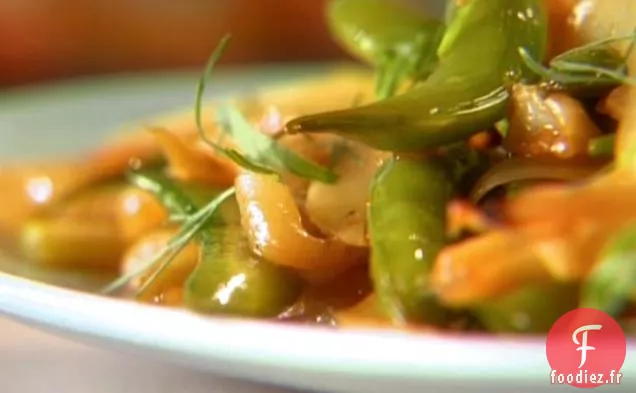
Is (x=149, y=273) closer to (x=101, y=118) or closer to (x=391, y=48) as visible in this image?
(x=391, y=48)

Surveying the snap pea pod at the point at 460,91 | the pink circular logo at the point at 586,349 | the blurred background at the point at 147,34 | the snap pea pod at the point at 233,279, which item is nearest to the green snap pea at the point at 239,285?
the snap pea pod at the point at 233,279

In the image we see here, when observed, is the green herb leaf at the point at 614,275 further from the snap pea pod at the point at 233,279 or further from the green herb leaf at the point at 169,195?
the green herb leaf at the point at 169,195

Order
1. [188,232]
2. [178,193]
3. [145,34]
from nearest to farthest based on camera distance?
[188,232]
[178,193]
[145,34]

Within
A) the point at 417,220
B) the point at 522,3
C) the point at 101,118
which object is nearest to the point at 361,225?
the point at 417,220

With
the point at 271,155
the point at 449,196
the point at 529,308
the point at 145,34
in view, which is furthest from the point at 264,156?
the point at 145,34

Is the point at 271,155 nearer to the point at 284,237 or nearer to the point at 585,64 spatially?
the point at 284,237

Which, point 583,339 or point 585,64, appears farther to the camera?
point 585,64

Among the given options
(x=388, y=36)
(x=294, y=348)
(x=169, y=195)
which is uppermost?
(x=388, y=36)
